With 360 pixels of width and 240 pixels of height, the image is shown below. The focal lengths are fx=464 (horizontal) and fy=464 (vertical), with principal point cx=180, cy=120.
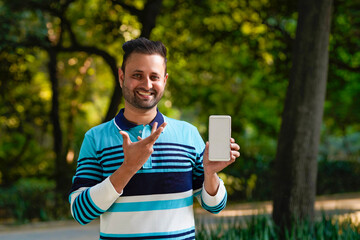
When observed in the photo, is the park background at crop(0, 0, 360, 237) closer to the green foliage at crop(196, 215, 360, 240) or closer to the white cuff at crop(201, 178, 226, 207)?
the green foliage at crop(196, 215, 360, 240)

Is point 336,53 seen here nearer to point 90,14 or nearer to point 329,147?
point 90,14

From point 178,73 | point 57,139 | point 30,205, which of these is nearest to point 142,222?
point 30,205

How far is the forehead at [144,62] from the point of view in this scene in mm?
2086

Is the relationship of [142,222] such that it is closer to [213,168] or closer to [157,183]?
[157,183]

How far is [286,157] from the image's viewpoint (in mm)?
5758

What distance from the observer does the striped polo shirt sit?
203cm

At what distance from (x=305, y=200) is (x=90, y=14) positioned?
9630 mm

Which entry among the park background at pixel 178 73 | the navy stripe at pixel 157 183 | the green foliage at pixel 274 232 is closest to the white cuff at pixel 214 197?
the navy stripe at pixel 157 183

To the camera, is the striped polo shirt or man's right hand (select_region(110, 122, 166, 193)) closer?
man's right hand (select_region(110, 122, 166, 193))

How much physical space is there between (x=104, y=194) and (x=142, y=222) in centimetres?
24

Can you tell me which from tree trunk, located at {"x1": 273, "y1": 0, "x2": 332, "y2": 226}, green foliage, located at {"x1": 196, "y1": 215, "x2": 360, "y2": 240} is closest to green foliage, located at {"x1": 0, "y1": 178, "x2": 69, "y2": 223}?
tree trunk, located at {"x1": 273, "y1": 0, "x2": 332, "y2": 226}

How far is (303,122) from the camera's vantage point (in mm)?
5699

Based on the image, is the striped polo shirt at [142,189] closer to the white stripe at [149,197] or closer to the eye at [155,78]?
the white stripe at [149,197]

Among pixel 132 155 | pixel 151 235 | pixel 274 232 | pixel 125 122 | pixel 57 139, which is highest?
pixel 57 139
